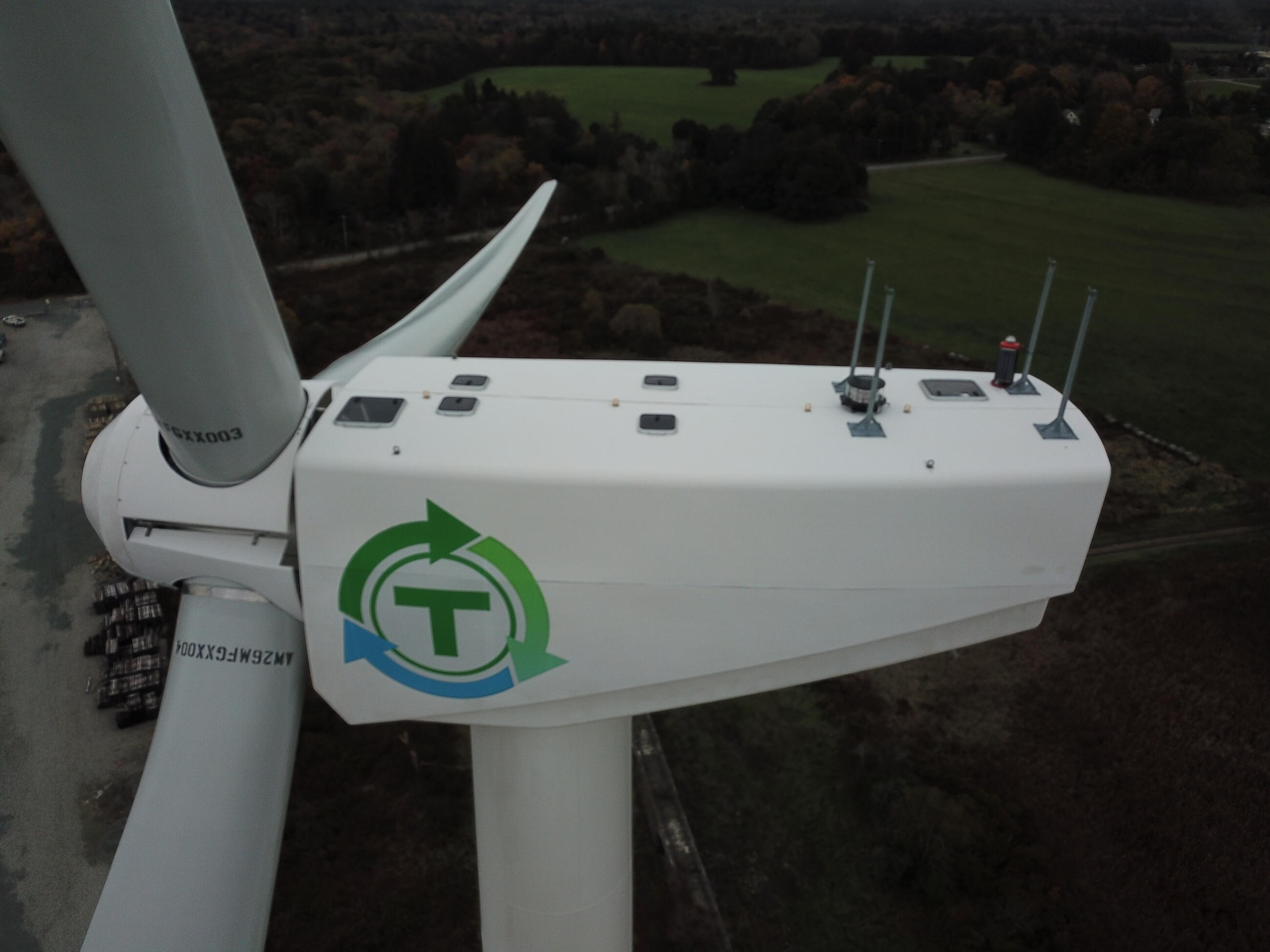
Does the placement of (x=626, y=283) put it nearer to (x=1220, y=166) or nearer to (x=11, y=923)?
(x=1220, y=166)

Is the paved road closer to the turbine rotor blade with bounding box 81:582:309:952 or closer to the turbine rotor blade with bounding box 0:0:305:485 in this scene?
the turbine rotor blade with bounding box 81:582:309:952

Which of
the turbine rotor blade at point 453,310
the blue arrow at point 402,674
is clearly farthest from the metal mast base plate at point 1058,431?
the turbine rotor blade at point 453,310

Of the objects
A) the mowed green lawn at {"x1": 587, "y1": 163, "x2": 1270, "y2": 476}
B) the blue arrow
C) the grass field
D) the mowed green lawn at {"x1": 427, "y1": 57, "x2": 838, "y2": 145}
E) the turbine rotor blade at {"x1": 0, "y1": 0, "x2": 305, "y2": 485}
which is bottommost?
the mowed green lawn at {"x1": 587, "y1": 163, "x2": 1270, "y2": 476}

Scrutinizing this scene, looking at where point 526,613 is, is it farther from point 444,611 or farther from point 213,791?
point 213,791

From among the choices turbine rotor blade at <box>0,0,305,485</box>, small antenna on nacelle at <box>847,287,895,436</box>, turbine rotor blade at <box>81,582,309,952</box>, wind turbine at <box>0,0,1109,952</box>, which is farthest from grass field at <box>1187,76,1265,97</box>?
turbine rotor blade at <box>81,582,309,952</box>

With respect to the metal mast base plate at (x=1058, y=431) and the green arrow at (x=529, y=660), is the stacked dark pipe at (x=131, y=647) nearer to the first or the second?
the green arrow at (x=529, y=660)

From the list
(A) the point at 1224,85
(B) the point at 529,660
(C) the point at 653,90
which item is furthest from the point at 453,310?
(C) the point at 653,90
